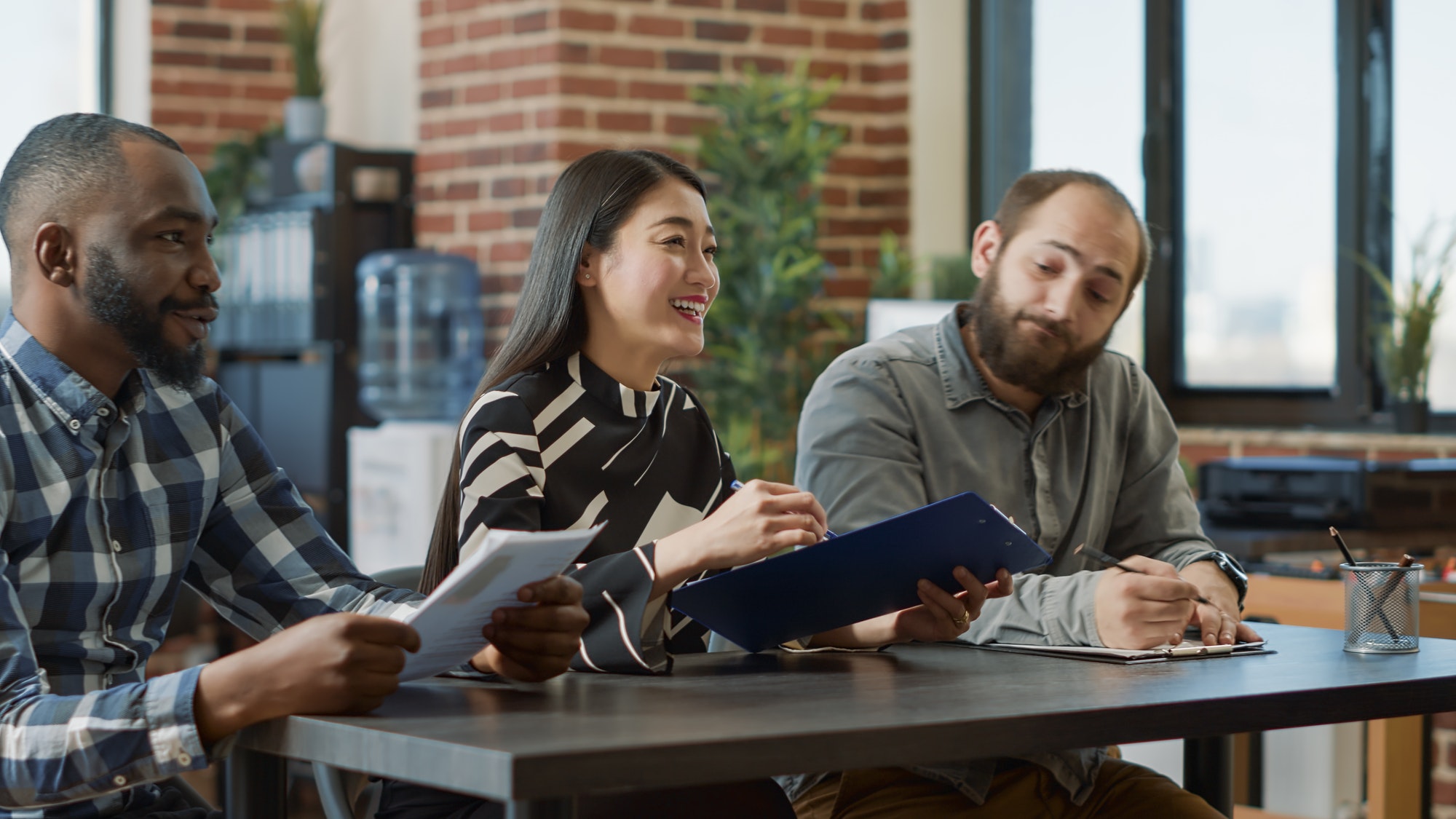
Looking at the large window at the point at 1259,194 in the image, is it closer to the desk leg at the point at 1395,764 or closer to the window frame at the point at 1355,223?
the window frame at the point at 1355,223

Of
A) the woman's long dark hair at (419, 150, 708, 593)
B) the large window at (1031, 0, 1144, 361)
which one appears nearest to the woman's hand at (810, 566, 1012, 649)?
the woman's long dark hair at (419, 150, 708, 593)

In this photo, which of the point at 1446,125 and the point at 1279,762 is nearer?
the point at 1279,762

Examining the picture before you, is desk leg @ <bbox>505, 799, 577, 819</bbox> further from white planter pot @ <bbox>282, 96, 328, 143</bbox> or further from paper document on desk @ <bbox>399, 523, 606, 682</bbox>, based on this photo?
white planter pot @ <bbox>282, 96, 328, 143</bbox>

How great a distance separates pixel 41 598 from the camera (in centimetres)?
144

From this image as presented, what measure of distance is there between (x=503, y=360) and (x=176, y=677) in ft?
1.96

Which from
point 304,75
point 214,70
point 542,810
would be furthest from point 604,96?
point 542,810

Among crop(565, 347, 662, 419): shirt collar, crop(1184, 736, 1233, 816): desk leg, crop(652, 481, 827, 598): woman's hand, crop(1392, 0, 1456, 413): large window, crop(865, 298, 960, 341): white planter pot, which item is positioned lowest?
crop(1184, 736, 1233, 816): desk leg

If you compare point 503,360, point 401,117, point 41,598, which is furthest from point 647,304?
point 401,117

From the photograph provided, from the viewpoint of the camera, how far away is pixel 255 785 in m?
1.29

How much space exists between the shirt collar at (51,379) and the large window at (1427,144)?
118 inches

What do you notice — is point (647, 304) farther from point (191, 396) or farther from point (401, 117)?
point (401, 117)

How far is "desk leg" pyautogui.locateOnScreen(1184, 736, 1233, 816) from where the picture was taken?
6.06 ft

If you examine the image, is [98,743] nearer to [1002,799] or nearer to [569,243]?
[569,243]

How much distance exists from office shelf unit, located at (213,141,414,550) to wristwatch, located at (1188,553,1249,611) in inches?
122
